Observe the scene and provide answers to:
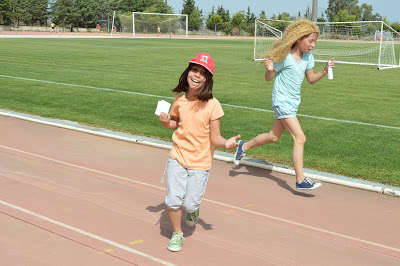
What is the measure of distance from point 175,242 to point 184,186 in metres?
0.47

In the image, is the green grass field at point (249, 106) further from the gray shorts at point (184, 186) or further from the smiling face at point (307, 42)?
the gray shorts at point (184, 186)

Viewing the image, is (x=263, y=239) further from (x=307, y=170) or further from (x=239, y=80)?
(x=239, y=80)

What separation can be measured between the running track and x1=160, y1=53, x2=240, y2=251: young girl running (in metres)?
0.41

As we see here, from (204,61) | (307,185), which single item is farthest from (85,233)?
(307,185)

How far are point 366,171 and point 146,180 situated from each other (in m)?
2.80

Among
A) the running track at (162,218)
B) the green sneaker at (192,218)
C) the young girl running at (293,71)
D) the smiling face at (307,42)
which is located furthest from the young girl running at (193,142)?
the smiling face at (307,42)

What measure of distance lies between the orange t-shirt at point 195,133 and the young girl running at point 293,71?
1767 millimetres

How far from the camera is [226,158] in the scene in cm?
762

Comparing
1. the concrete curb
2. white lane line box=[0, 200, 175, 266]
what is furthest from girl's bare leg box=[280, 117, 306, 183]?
white lane line box=[0, 200, 175, 266]

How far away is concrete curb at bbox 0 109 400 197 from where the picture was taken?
252 inches

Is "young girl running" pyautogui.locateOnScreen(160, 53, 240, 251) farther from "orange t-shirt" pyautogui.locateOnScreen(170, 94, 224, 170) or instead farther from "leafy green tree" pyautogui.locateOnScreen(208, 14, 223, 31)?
"leafy green tree" pyautogui.locateOnScreen(208, 14, 223, 31)

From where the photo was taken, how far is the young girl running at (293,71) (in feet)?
20.5

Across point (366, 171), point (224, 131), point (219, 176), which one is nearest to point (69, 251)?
point (219, 176)

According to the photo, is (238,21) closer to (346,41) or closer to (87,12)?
(87,12)
